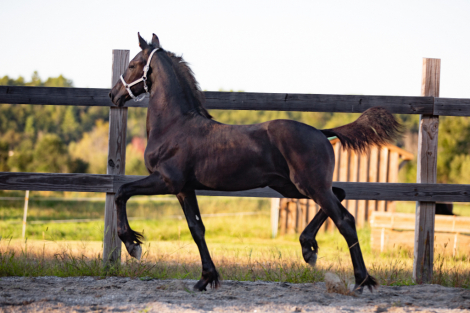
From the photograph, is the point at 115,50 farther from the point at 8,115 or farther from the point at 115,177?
the point at 8,115

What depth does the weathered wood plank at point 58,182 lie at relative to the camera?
460 cm

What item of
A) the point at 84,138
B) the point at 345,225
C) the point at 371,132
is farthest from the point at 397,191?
the point at 84,138

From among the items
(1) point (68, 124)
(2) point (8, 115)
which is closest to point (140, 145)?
(1) point (68, 124)

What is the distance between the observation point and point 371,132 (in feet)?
12.6

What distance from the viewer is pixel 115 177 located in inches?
181

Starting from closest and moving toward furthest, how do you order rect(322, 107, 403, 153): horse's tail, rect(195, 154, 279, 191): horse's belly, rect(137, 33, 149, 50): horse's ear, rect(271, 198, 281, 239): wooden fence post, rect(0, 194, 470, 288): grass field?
rect(195, 154, 279, 191): horse's belly, rect(322, 107, 403, 153): horse's tail, rect(137, 33, 149, 50): horse's ear, rect(0, 194, 470, 288): grass field, rect(271, 198, 281, 239): wooden fence post

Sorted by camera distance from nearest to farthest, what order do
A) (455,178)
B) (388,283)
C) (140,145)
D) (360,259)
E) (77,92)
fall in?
(360,259) < (388,283) < (77,92) < (455,178) < (140,145)

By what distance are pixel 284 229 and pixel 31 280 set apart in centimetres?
1074

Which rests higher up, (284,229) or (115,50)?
(115,50)

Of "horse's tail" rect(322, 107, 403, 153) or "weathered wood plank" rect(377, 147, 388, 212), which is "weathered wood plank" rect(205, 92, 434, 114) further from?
"weathered wood plank" rect(377, 147, 388, 212)

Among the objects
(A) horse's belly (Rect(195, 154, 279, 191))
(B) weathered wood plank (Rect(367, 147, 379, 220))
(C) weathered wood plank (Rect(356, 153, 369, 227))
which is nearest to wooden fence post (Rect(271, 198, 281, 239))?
(C) weathered wood plank (Rect(356, 153, 369, 227))

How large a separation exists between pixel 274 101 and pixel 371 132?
1293mm

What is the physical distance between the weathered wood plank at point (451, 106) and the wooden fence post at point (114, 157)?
3.64m

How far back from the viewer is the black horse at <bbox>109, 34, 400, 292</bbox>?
359 centimetres
